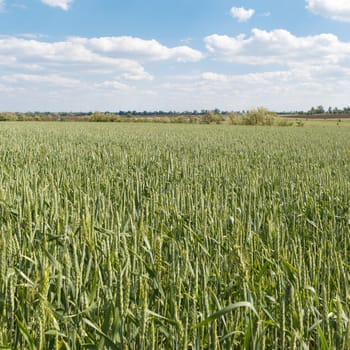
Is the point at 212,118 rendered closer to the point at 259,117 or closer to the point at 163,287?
the point at 259,117

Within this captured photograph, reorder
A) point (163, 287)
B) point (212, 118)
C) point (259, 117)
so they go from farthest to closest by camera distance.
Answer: point (212, 118) → point (259, 117) → point (163, 287)

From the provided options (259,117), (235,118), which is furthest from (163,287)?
(235,118)

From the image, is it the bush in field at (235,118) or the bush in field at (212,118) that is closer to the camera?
the bush in field at (235,118)

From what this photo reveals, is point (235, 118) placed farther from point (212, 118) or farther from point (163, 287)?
point (163, 287)

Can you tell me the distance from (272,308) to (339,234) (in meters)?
2.28

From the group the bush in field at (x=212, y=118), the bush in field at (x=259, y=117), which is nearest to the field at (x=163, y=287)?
the bush in field at (x=259, y=117)

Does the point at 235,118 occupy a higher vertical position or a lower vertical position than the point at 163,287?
higher

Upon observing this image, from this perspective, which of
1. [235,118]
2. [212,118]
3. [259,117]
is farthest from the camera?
[212,118]

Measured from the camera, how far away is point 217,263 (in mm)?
2812

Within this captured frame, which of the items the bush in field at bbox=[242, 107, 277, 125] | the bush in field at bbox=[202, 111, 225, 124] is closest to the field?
the bush in field at bbox=[242, 107, 277, 125]

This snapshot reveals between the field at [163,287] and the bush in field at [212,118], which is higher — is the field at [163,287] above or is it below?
below

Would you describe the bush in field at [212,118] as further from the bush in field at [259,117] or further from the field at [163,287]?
the field at [163,287]

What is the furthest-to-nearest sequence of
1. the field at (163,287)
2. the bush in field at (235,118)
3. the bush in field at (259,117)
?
the bush in field at (235,118) < the bush in field at (259,117) < the field at (163,287)

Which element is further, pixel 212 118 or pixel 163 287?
pixel 212 118
